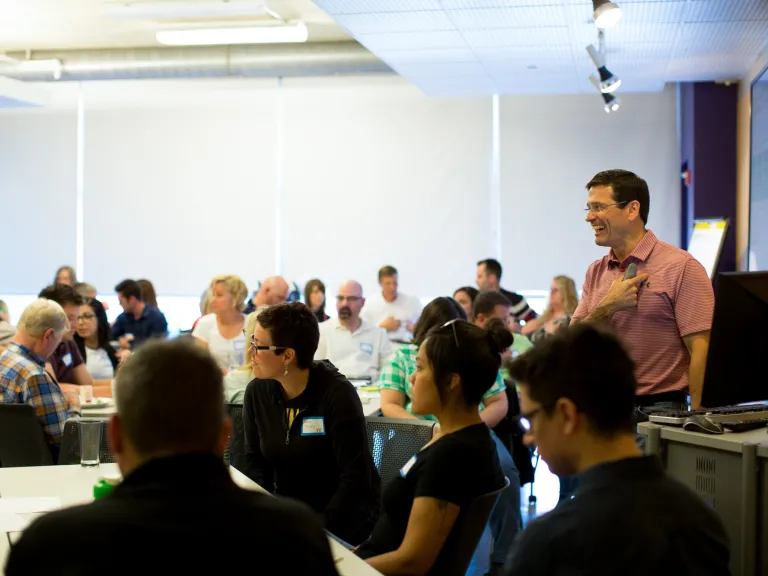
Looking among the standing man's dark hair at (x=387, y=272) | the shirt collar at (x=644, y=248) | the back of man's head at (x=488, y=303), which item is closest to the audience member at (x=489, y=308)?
the back of man's head at (x=488, y=303)

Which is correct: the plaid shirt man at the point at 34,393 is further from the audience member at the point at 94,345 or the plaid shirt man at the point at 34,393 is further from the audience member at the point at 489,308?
the audience member at the point at 489,308

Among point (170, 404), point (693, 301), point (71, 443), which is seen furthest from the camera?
point (71, 443)

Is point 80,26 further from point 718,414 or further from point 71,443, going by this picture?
point 718,414

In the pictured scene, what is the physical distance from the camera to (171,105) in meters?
11.4

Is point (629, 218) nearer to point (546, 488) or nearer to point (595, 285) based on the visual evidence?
point (595, 285)

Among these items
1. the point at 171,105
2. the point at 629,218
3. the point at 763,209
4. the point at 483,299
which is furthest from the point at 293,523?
the point at 171,105

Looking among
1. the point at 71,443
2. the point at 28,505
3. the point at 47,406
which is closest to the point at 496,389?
the point at 71,443

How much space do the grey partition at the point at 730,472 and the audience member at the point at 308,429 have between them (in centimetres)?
91

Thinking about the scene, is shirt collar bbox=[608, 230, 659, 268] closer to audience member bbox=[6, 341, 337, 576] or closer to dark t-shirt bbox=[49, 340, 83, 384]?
audience member bbox=[6, 341, 337, 576]

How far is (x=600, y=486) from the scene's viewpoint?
1.52 metres

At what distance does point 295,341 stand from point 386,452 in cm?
57

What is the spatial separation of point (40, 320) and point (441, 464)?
2.56 metres

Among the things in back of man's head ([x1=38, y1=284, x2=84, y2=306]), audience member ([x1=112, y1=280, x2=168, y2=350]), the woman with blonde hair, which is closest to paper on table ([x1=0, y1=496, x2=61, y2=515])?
back of man's head ([x1=38, y1=284, x2=84, y2=306])

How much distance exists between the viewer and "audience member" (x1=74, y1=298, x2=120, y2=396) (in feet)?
20.1
